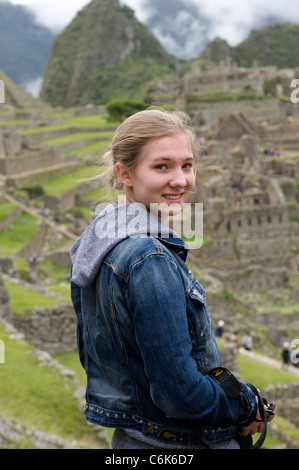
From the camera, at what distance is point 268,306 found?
20094 mm

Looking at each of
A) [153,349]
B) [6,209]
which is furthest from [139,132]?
[6,209]

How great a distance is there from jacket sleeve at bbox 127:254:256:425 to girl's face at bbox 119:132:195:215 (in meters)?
0.35

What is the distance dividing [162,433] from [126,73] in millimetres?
90171

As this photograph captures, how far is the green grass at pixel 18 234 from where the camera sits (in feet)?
54.9

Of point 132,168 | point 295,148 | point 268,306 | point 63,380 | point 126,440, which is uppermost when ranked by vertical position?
point 132,168

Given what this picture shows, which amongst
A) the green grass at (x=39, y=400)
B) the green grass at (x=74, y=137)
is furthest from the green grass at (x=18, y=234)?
the green grass at (x=74, y=137)

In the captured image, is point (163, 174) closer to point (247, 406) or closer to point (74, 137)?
point (247, 406)

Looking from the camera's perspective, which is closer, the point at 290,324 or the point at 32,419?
the point at 32,419

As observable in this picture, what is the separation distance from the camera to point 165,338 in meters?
1.99

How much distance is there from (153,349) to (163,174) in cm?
70

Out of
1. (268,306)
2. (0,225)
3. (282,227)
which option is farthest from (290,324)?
(0,225)
